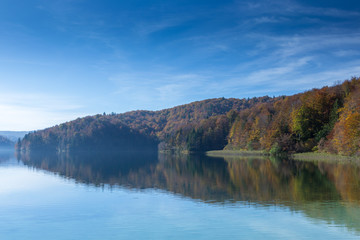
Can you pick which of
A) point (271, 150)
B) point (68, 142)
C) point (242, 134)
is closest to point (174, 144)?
point (242, 134)

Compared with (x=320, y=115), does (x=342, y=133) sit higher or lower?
lower

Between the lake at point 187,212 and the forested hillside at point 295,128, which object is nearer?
the lake at point 187,212

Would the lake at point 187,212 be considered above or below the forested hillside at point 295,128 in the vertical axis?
below

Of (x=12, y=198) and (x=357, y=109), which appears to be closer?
(x=12, y=198)

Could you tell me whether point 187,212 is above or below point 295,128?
below

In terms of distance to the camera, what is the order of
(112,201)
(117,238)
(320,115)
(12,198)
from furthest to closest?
(320,115) → (12,198) → (112,201) → (117,238)

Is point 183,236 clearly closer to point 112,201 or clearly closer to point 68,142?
point 112,201

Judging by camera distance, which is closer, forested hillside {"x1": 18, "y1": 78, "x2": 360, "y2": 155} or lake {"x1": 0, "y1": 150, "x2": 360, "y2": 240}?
lake {"x1": 0, "y1": 150, "x2": 360, "y2": 240}

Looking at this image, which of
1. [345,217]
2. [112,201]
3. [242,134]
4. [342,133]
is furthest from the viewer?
[242,134]

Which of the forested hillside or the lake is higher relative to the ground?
the forested hillside

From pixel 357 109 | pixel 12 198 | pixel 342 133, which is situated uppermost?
pixel 357 109

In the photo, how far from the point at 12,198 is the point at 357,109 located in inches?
2021

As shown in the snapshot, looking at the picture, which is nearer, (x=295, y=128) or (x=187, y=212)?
(x=187, y=212)

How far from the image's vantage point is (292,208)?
1677cm
